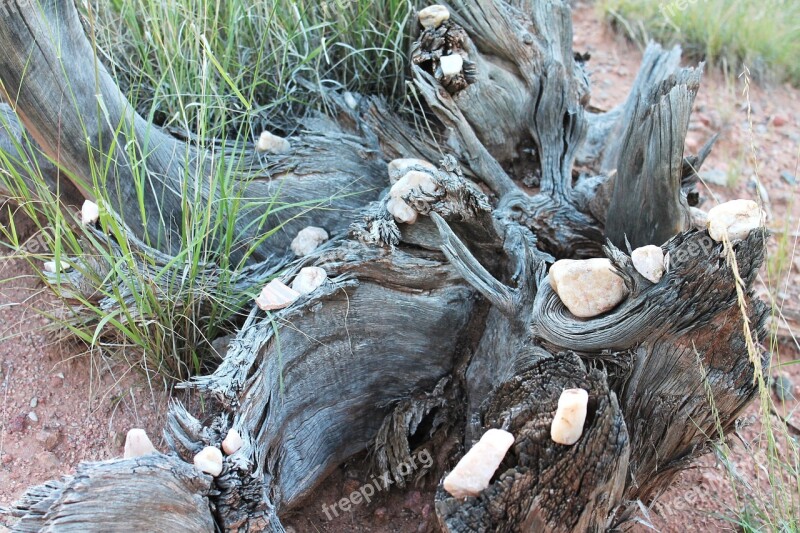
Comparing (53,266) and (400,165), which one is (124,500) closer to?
(53,266)

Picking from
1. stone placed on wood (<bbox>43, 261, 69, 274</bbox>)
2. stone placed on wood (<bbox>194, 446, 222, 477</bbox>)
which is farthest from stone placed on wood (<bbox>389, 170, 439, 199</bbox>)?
stone placed on wood (<bbox>43, 261, 69, 274</bbox>)

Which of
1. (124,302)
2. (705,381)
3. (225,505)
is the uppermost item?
(124,302)

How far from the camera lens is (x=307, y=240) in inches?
91.1

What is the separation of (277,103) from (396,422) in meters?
1.24

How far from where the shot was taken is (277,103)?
268 centimetres

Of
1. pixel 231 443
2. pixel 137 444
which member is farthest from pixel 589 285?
pixel 137 444

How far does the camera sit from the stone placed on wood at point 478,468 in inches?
61.4

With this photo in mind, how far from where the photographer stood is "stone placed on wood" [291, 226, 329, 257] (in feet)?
7.56

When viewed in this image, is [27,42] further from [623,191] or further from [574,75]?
[574,75]

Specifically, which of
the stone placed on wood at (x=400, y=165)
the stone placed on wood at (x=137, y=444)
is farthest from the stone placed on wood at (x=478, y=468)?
the stone placed on wood at (x=400, y=165)

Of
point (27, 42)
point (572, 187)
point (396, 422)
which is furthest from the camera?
point (572, 187)

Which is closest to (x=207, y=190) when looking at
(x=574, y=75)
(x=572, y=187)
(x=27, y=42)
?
(x=27, y=42)

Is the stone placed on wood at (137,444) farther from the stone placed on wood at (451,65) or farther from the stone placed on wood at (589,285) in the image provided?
the stone placed on wood at (451,65)

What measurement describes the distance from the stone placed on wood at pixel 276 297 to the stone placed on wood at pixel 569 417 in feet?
2.55
